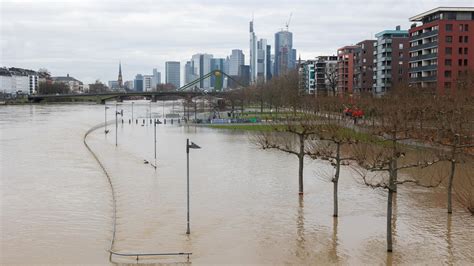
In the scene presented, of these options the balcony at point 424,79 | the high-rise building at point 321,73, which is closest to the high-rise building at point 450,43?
the balcony at point 424,79

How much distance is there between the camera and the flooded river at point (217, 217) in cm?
1859

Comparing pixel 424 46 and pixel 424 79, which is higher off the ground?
pixel 424 46

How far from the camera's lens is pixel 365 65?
Result: 116188 millimetres

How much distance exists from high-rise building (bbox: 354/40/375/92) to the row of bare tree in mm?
49559

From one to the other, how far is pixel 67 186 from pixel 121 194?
413 cm

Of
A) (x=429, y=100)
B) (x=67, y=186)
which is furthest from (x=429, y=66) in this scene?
(x=67, y=186)

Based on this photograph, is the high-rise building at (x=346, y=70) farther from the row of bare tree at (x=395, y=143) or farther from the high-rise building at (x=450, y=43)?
the row of bare tree at (x=395, y=143)

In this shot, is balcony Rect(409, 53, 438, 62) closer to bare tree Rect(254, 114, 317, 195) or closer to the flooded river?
bare tree Rect(254, 114, 317, 195)

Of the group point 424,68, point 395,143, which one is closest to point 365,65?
point 424,68

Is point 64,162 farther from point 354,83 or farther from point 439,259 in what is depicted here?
point 354,83

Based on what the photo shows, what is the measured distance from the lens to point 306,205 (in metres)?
25.8

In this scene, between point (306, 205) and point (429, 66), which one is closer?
point (306, 205)

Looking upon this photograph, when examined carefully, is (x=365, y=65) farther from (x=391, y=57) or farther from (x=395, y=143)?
(x=395, y=143)

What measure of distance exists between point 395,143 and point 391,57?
86.0 metres
